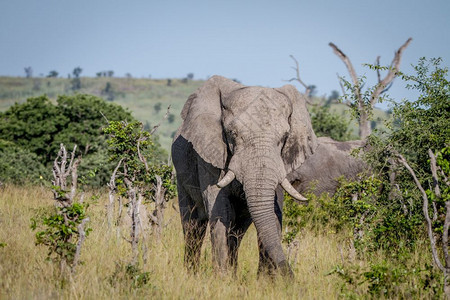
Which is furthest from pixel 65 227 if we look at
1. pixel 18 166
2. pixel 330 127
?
pixel 330 127

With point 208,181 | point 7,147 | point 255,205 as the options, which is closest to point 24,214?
point 208,181

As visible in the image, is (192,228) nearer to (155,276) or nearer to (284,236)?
(284,236)

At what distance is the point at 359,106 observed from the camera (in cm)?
876

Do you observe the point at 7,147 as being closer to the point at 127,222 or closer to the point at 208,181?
the point at 127,222

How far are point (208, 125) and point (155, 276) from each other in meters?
1.98

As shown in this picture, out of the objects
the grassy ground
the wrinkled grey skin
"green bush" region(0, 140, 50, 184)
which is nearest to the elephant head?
the grassy ground

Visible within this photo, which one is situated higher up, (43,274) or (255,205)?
(255,205)

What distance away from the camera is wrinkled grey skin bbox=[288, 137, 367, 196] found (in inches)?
539

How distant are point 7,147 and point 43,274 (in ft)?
40.7

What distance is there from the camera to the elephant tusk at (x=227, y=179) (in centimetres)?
661

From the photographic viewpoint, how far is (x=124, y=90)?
3681 inches

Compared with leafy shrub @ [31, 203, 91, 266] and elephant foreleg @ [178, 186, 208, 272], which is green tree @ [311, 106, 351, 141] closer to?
elephant foreleg @ [178, 186, 208, 272]

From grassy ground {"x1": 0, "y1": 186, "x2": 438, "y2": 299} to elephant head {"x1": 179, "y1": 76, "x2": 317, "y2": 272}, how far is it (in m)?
0.56

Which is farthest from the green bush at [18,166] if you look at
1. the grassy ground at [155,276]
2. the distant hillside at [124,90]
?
the distant hillside at [124,90]
